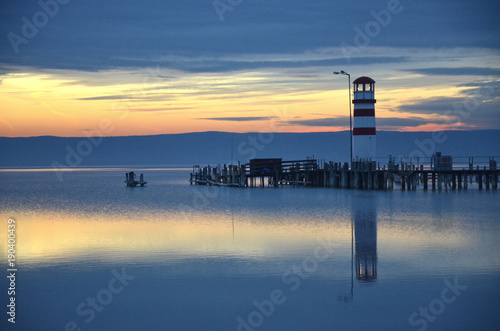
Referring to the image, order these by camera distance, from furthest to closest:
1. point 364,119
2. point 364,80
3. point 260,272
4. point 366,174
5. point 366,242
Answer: point 366,174, point 364,80, point 364,119, point 366,242, point 260,272

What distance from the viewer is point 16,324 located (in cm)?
1178

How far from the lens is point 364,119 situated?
47406mm

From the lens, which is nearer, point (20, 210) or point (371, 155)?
point (20, 210)

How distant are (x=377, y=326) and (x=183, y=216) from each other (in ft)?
68.6

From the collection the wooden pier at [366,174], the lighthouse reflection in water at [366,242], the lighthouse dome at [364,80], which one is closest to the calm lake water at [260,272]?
the lighthouse reflection in water at [366,242]

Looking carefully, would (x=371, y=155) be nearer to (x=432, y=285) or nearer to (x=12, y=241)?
(x=12, y=241)

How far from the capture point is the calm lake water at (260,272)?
12.0 m

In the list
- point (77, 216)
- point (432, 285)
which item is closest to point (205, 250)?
point (432, 285)

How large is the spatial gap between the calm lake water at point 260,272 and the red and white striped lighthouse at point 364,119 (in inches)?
692

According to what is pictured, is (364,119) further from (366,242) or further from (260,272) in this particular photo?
(260,272)

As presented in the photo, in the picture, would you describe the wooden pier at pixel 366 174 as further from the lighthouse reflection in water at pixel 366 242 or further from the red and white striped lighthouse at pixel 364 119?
the lighthouse reflection in water at pixel 366 242

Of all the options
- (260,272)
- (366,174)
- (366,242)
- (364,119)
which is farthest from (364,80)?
(260,272)

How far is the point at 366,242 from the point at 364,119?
2763cm

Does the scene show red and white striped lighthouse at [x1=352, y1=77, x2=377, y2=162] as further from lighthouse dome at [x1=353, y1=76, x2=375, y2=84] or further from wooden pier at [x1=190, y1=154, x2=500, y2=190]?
wooden pier at [x1=190, y1=154, x2=500, y2=190]
